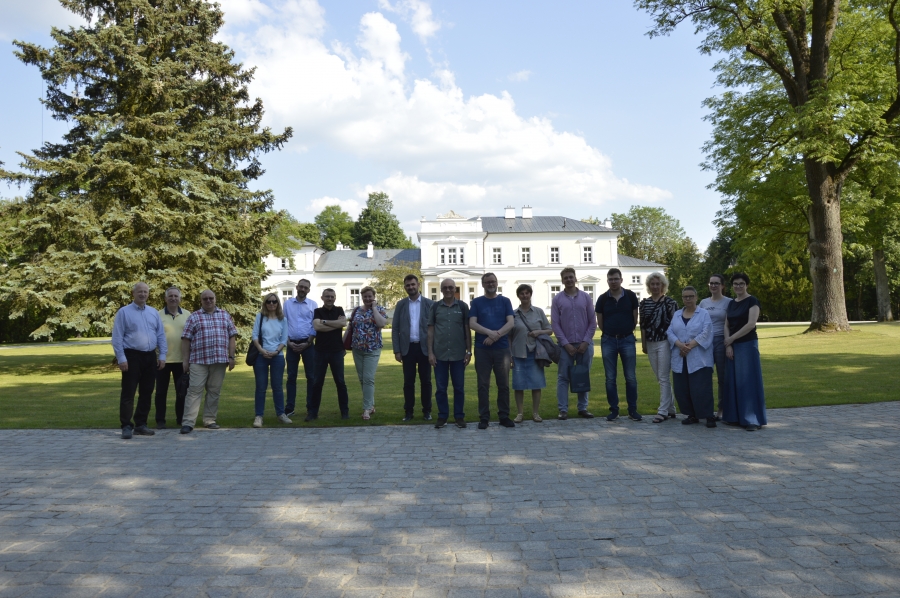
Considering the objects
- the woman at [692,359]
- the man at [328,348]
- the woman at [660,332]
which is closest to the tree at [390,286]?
the man at [328,348]

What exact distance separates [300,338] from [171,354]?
5.60 feet

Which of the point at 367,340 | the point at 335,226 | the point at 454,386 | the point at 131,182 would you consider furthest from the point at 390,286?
the point at 335,226

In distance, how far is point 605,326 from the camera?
29.6 feet

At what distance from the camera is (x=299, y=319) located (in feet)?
30.9

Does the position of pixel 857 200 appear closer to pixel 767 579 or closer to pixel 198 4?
pixel 198 4

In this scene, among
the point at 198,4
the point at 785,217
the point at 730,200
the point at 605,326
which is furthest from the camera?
the point at 730,200

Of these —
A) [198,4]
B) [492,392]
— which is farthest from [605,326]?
[198,4]

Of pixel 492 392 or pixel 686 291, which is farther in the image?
pixel 492 392

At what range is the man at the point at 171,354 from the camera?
897 cm

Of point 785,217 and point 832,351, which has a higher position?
point 785,217

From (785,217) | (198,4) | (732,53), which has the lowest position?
(785,217)

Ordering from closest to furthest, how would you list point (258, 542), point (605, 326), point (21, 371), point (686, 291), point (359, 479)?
point (258, 542), point (359, 479), point (686, 291), point (605, 326), point (21, 371)

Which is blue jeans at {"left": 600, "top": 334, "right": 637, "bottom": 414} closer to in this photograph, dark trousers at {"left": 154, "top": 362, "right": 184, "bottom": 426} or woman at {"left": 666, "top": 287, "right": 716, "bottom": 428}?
woman at {"left": 666, "top": 287, "right": 716, "bottom": 428}

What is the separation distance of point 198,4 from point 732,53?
1902 centimetres
